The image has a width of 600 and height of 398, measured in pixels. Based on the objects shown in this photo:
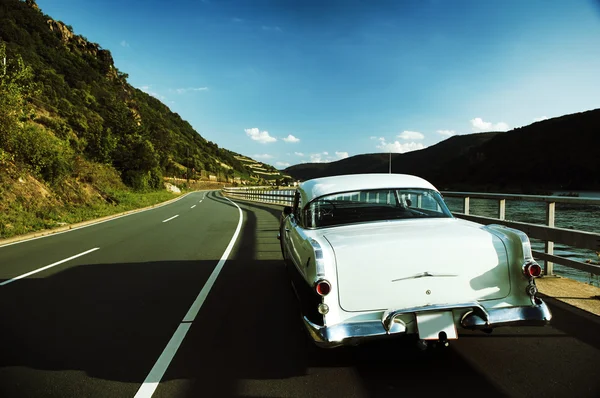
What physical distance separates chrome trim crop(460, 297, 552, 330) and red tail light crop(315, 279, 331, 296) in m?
1.09

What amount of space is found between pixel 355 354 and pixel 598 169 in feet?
200

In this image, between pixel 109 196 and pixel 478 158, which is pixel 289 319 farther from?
pixel 478 158

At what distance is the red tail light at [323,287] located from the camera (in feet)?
9.18

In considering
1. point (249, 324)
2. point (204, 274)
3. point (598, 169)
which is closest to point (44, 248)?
point (204, 274)

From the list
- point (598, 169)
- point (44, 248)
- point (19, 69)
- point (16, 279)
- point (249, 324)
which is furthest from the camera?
point (598, 169)

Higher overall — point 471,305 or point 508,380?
point 471,305

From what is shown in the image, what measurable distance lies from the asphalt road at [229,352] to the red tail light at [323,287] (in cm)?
71

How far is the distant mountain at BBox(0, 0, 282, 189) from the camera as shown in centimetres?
1412

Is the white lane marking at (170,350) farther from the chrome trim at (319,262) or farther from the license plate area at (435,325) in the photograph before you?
the license plate area at (435,325)

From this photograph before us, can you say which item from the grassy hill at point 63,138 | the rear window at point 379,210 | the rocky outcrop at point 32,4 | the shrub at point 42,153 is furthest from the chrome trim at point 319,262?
the rocky outcrop at point 32,4

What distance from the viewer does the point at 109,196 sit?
23922mm

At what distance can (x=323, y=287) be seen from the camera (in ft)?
9.21

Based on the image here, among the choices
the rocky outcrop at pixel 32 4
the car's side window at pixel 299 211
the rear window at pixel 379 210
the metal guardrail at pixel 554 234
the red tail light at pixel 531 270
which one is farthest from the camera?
the rocky outcrop at pixel 32 4

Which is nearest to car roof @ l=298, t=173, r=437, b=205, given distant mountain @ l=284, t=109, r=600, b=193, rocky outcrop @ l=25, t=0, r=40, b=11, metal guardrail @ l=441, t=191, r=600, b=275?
metal guardrail @ l=441, t=191, r=600, b=275
